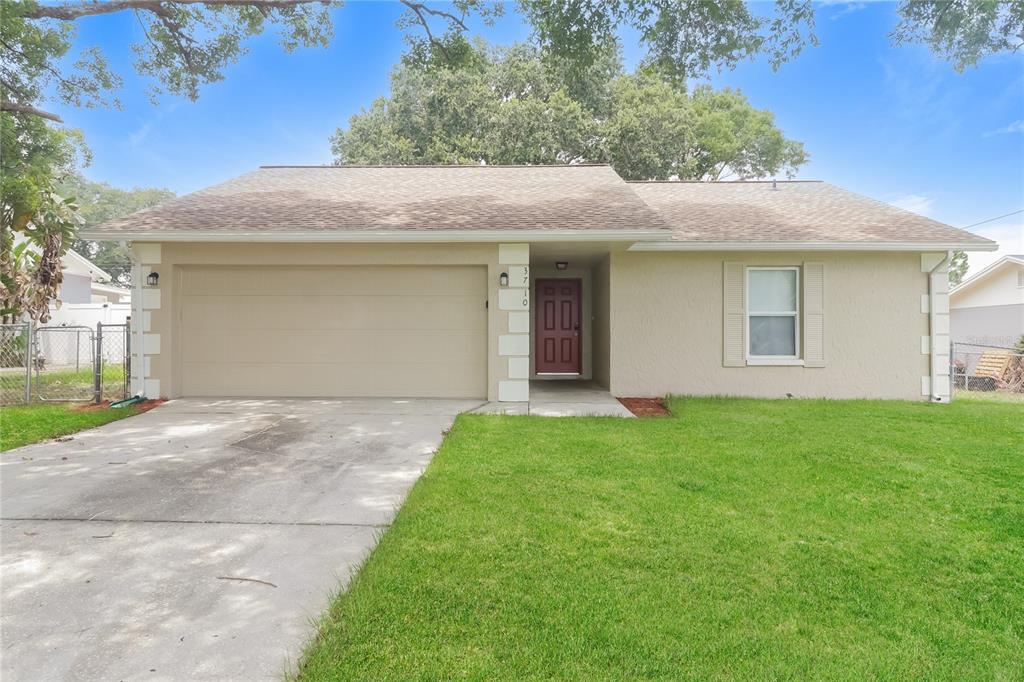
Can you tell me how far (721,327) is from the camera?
332 inches

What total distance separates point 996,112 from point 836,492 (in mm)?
16398

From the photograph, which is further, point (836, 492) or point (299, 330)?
point (299, 330)

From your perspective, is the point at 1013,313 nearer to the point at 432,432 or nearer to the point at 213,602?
the point at 432,432

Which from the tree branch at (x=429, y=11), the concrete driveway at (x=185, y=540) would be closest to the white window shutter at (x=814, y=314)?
the concrete driveway at (x=185, y=540)

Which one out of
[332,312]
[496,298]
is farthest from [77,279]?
[496,298]

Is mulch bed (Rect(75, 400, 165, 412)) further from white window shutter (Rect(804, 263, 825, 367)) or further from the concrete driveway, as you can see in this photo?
white window shutter (Rect(804, 263, 825, 367))

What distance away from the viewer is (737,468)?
4371mm

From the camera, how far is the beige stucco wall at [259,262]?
25.3ft

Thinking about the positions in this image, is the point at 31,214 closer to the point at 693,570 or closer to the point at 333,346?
the point at 333,346

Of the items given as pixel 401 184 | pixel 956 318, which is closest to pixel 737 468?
pixel 401 184

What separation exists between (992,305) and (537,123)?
1939 centimetres

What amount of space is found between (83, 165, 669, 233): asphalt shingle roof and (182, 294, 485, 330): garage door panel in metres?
1.14

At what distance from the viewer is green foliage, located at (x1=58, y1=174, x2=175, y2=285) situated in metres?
41.3

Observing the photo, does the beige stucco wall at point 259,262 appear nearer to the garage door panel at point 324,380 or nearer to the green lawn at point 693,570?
the garage door panel at point 324,380
